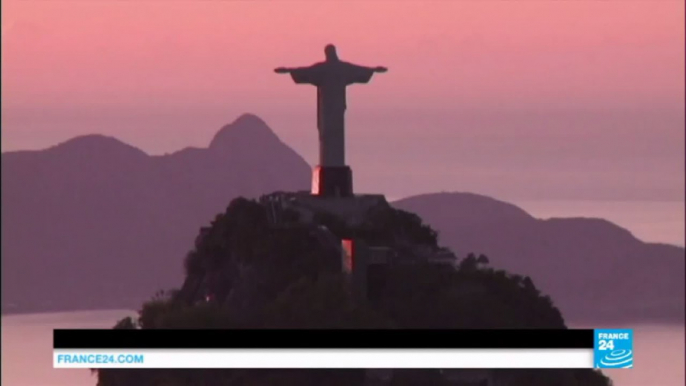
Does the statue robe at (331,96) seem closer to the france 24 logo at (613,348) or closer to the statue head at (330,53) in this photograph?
the statue head at (330,53)

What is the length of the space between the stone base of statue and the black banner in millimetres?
33658

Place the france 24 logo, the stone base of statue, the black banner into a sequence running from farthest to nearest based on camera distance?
the stone base of statue
the france 24 logo
the black banner

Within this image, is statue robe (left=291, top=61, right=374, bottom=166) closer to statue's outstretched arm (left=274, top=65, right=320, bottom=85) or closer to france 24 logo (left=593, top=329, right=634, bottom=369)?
statue's outstretched arm (left=274, top=65, right=320, bottom=85)

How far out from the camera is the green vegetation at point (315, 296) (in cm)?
4122

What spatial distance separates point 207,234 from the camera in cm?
5291

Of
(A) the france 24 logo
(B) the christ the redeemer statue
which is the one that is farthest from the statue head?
(A) the france 24 logo

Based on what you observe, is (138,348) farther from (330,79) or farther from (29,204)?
(29,204)

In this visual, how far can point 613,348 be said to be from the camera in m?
13.3

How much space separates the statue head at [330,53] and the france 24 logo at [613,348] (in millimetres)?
37056

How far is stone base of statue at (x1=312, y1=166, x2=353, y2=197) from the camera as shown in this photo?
4656 cm

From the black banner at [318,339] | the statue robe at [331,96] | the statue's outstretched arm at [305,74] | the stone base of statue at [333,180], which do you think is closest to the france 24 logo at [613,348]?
the black banner at [318,339]

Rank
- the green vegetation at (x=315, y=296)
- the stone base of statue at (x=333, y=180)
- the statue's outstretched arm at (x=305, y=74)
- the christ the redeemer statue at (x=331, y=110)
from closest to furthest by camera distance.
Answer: the green vegetation at (x=315, y=296), the stone base of statue at (x=333, y=180), the christ the redeemer statue at (x=331, y=110), the statue's outstretched arm at (x=305, y=74)

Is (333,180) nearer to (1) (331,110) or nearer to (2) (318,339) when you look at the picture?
(1) (331,110)

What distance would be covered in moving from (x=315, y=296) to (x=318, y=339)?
31.0m
